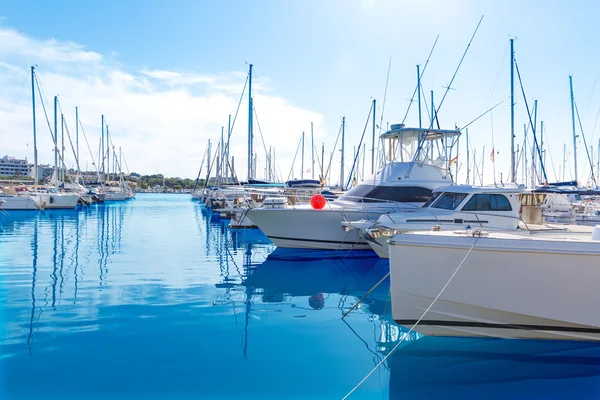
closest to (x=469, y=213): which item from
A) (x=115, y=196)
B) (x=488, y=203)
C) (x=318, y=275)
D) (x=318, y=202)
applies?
(x=488, y=203)

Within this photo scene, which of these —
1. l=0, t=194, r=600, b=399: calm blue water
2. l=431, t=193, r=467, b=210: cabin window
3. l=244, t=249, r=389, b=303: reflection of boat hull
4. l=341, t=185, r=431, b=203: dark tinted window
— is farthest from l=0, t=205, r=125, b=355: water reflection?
l=431, t=193, r=467, b=210: cabin window

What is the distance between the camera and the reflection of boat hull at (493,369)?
17.3ft

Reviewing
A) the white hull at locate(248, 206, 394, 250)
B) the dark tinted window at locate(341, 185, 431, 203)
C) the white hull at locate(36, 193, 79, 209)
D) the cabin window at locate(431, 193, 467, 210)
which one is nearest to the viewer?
the cabin window at locate(431, 193, 467, 210)

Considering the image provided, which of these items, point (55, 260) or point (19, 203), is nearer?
point (55, 260)

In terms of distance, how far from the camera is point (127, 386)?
5.20 m

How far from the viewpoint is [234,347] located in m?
6.51

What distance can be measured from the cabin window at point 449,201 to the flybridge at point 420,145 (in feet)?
10.0

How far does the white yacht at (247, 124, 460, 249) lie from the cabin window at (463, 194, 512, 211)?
3.21m

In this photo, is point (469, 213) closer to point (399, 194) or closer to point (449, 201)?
point (449, 201)

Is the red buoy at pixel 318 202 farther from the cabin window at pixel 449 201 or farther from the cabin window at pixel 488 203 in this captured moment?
the cabin window at pixel 488 203

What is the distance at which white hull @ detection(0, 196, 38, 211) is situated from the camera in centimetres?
3950

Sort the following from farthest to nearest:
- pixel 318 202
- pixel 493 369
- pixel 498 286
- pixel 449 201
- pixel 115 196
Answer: pixel 115 196 → pixel 318 202 → pixel 449 201 → pixel 498 286 → pixel 493 369

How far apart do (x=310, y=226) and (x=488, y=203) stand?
245 inches

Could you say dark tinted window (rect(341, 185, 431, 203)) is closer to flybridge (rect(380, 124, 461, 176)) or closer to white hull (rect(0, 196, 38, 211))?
flybridge (rect(380, 124, 461, 176))
